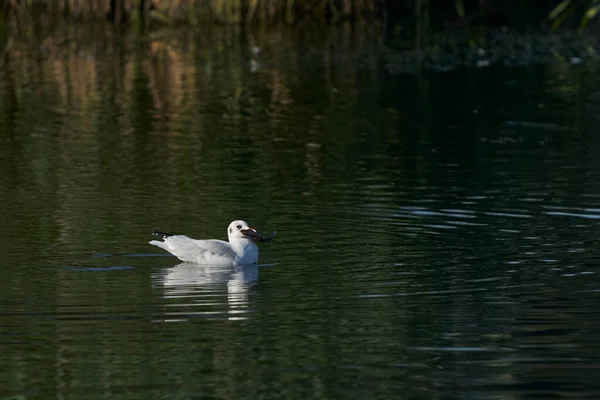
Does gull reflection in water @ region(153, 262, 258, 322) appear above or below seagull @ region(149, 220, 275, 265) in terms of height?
below

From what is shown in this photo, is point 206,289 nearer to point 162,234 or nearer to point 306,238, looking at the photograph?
point 162,234

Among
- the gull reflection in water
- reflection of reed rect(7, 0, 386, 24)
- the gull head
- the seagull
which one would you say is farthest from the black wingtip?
reflection of reed rect(7, 0, 386, 24)

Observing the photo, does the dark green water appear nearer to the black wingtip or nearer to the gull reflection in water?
the gull reflection in water

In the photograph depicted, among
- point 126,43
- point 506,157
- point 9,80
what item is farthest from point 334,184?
point 126,43

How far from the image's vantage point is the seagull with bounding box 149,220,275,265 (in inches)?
432

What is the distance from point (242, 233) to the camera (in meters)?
11.0

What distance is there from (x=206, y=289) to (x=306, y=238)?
69.9 inches

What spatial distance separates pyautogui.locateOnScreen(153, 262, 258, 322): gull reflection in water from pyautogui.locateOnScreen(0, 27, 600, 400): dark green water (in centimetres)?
3

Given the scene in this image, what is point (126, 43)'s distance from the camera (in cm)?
3092

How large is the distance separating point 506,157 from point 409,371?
8997 mm

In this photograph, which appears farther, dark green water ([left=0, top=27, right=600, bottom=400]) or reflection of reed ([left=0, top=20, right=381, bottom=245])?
reflection of reed ([left=0, top=20, right=381, bottom=245])

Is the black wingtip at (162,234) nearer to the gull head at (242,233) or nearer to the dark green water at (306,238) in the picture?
the dark green water at (306,238)

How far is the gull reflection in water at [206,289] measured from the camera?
30.5ft

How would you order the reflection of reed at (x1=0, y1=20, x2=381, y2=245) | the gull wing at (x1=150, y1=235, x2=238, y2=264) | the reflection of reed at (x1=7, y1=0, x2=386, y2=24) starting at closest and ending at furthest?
the gull wing at (x1=150, y1=235, x2=238, y2=264) < the reflection of reed at (x1=0, y1=20, x2=381, y2=245) < the reflection of reed at (x1=7, y1=0, x2=386, y2=24)
